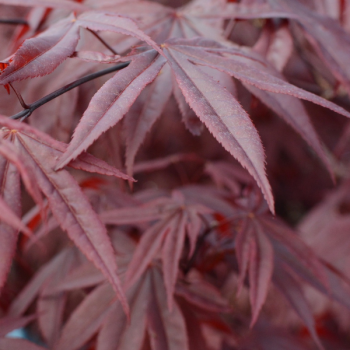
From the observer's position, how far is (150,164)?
857mm

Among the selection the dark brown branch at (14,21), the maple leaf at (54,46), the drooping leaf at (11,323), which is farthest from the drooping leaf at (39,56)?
the drooping leaf at (11,323)

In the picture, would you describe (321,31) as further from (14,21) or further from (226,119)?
(14,21)

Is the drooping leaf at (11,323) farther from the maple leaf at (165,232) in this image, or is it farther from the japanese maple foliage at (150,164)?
the maple leaf at (165,232)

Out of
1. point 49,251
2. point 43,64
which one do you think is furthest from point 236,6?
point 49,251

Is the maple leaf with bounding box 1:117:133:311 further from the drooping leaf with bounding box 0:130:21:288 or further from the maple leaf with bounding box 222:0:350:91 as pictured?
the maple leaf with bounding box 222:0:350:91

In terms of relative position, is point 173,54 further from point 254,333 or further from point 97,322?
point 254,333

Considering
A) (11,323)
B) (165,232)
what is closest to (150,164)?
(165,232)

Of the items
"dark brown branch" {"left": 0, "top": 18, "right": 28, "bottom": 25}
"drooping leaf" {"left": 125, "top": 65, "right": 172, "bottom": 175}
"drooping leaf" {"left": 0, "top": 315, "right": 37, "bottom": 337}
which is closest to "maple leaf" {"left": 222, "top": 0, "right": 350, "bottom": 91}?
"drooping leaf" {"left": 125, "top": 65, "right": 172, "bottom": 175}

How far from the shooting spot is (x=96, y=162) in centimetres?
36

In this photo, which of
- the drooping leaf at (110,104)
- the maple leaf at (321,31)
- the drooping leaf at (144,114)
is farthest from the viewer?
the maple leaf at (321,31)

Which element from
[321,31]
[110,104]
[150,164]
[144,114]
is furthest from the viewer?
[150,164]

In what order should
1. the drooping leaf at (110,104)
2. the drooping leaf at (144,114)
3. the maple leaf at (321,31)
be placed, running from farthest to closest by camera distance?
the maple leaf at (321,31) → the drooping leaf at (144,114) → the drooping leaf at (110,104)

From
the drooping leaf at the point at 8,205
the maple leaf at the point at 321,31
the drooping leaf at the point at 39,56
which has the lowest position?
the drooping leaf at the point at 8,205

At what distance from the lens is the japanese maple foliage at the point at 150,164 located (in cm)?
35
